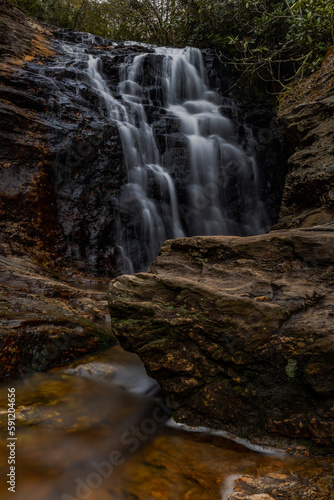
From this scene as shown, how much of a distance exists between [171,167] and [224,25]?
6407 millimetres

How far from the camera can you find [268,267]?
2.39 m

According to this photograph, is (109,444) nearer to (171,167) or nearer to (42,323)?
(42,323)

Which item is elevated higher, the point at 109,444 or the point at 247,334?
the point at 247,334

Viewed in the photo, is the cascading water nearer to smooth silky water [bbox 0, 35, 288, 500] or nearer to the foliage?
smooth silky water [bbox 0, 35, 288, 500]

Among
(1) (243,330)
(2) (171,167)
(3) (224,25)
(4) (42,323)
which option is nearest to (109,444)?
(1) (243,330)

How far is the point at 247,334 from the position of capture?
1.99 m

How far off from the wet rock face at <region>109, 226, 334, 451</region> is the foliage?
18.1ft

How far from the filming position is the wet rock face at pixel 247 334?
1.85 meters

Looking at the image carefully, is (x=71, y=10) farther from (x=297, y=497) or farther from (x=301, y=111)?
(x=297, y=497)

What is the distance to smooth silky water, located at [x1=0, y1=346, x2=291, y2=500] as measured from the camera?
1587 millimetres

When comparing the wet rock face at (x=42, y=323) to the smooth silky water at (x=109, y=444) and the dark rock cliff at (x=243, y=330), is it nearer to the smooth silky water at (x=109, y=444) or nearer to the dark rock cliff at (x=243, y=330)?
the smooth silky water at (x=109, y=444)

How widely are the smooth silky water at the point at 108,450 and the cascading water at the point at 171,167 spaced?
3752mm

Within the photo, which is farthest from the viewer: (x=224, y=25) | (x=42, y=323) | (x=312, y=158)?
(x=224, y=25)

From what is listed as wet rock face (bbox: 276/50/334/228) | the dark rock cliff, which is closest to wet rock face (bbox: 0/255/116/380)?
the dark rock cliff
